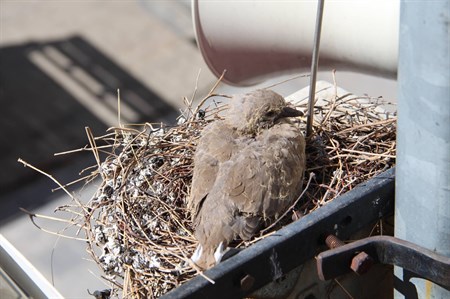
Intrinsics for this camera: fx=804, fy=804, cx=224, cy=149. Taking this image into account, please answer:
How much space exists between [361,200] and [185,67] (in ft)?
17.3

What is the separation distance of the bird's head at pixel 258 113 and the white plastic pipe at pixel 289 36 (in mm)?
229

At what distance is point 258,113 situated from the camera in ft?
8.27

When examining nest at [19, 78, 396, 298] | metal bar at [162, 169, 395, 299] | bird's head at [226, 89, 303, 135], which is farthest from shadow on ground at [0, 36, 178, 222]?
metal bar at [162, 169, 395, 299]

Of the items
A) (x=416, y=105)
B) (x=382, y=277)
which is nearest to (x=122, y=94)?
(x=382, y=277)

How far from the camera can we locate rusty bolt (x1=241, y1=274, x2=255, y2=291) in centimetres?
166

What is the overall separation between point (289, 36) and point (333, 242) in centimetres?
106

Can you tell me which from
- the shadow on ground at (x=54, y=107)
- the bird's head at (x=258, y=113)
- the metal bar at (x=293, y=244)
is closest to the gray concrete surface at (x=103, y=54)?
the shadow on ground at (x=54, y=107)

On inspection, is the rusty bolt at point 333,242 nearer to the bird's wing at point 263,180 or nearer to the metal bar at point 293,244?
the metal bar at point 293,244

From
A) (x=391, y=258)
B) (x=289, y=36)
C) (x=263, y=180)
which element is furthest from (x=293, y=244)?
(x=289, y=36)

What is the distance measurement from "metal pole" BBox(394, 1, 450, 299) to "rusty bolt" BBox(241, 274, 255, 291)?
375 mm

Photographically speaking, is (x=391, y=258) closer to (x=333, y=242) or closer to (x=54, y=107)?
(x=333, y=242)

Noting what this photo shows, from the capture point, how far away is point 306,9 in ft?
8.37

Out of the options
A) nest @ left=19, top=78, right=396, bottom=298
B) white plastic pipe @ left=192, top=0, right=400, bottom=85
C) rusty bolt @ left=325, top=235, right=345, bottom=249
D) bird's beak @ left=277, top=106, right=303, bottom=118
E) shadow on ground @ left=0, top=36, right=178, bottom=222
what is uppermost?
white plastic pipe @ left=192, top=0, right=400, bottom=85

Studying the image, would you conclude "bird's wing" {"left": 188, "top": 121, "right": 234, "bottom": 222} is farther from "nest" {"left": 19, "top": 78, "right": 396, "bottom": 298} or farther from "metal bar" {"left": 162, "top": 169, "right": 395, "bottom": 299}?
"metal bar" {"left": 162, "top": 169, "right": 395, "bottom": 299}
